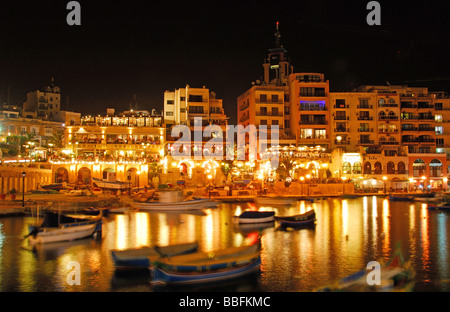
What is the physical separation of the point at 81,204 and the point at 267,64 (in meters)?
60.2

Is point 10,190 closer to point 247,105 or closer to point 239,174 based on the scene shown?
point 239,174

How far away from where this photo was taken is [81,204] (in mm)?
41625

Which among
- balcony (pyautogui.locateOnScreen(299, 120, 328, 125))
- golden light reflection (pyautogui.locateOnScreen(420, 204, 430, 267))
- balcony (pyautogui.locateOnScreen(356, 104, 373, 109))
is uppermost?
balcony (pyautogui.locateOnScreen(356, 104, 373, 109))

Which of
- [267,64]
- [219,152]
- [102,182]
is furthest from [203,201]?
[267,64]

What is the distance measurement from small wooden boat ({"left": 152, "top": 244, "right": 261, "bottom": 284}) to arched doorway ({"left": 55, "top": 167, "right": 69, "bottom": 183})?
5014 centimetres

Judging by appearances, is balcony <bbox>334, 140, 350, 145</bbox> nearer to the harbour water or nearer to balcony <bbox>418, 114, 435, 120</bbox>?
balcony <bbox>418, 114, 435, 120</bbox>

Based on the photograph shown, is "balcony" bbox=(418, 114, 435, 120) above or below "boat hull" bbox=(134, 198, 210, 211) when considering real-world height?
above

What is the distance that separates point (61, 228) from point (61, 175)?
1549 inches

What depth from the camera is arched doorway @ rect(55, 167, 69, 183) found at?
6278 cm

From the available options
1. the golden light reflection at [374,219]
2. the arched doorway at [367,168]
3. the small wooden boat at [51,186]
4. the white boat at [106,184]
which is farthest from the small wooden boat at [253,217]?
the arched doorway at [367,168]

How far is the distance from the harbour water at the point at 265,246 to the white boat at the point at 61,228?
617 mm

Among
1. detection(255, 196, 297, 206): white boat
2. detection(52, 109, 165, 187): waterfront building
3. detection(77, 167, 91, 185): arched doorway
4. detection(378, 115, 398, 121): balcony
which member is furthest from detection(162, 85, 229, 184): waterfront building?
detection(378, 115, 398, 121): balcony

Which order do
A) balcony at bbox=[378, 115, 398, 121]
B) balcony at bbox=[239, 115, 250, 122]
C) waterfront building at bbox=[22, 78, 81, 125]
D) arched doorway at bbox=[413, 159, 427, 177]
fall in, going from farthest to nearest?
waterfront building at bbox=[22, 78, 81, 125], balcony at bbox=[239, 115, 250, 122], balcony at bbox=[378, 115, 398, 121], arched doorway at bbox=[413, 159, 427, 177]

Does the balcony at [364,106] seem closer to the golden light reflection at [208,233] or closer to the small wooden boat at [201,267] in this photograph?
the golden light reflection at [208,233]
